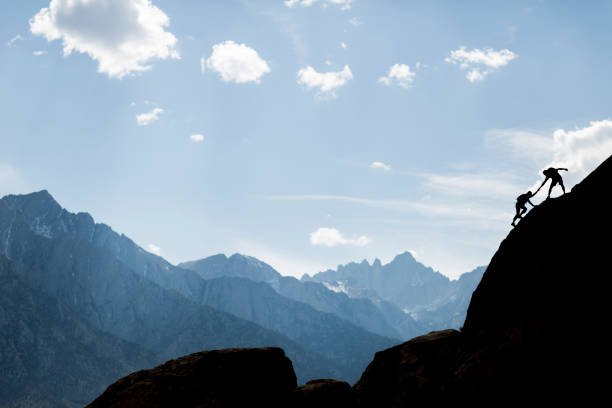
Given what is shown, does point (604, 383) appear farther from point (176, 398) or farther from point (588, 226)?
point (176, 398)

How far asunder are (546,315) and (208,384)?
11611mm

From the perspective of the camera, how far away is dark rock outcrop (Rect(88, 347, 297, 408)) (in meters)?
17.3

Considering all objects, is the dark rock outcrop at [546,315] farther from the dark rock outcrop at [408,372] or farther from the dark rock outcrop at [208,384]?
the dark rock outcrop at [208,384]

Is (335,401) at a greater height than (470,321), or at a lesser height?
lesser

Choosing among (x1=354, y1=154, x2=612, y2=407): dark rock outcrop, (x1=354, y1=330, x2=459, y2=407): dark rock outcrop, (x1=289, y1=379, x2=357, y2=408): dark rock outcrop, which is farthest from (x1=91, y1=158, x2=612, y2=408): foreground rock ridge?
(x1=354, y1=330, x2=459, y2=407): dark rock outcrop

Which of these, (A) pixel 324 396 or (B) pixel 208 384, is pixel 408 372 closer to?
(A) pixel 324 396

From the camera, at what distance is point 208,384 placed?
17.8 meters

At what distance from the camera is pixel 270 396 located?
19172 mm

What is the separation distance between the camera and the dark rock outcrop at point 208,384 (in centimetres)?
1728

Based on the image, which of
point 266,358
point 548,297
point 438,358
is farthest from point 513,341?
point 266,358

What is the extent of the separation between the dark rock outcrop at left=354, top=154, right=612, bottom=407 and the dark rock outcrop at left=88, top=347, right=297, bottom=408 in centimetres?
622

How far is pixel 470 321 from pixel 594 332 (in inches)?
236

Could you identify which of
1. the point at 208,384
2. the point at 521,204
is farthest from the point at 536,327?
the point at 208,384

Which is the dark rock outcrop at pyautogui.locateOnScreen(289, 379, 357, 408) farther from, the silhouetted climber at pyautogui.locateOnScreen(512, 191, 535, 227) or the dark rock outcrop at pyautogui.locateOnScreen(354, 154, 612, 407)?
the silhouetted climber at pyautogui.locateOnScreen(512, 191, 535, 227)
